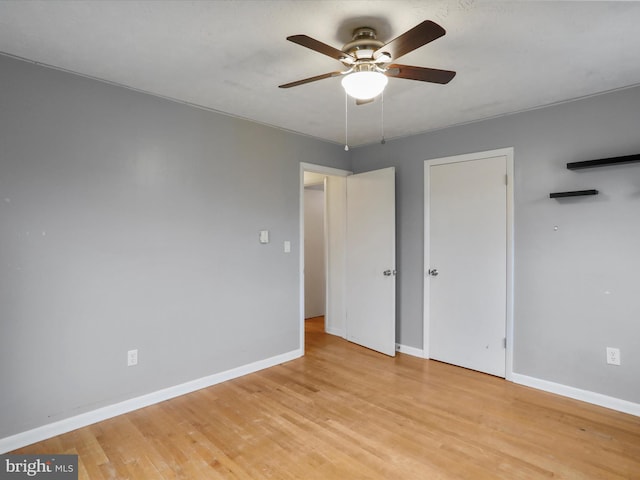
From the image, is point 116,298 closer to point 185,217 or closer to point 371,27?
point 185,217

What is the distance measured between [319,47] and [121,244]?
6.59 feet

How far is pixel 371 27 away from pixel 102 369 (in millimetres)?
2844

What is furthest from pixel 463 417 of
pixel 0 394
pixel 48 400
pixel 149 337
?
pixel 0 394

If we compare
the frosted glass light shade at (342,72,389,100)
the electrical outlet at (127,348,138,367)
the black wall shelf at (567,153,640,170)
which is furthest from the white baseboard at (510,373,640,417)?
the electrical outlet at (127,348,138,367)

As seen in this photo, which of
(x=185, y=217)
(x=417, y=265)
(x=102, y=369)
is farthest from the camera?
(x=417, y=265)

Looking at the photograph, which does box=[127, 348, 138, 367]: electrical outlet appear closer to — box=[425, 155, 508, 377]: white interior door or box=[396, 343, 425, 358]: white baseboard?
box=[396, 343, 425, 358]: white baseboard

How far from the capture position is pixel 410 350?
13.1ft

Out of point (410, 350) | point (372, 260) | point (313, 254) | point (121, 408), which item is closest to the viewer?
point (121, 408)

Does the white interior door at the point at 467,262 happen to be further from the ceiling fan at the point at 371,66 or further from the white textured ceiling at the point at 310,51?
the ceiling fan at the point at 371,66

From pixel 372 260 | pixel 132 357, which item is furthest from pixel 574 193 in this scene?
pixel 132 357

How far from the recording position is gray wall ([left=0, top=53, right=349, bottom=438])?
2254 millimetres

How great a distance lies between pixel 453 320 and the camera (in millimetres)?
3656

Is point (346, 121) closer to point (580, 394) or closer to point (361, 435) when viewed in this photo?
point (361, 435)

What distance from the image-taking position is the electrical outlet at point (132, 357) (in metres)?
2.69
